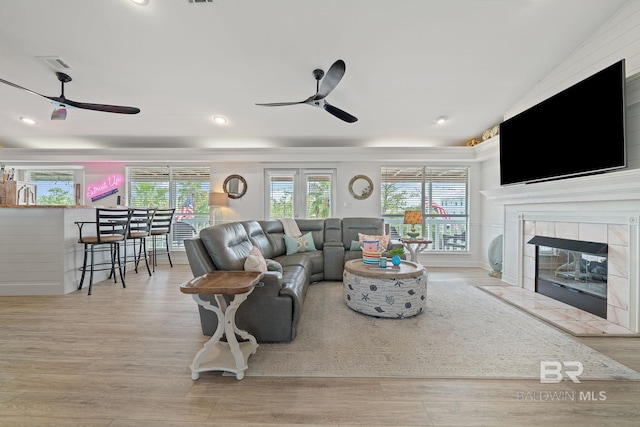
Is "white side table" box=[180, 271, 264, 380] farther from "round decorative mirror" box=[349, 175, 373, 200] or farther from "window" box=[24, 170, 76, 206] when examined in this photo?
"window" box=[24, 170, 76, 206]

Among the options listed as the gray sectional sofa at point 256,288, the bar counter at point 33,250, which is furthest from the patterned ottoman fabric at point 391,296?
the bar counter at point 33,250

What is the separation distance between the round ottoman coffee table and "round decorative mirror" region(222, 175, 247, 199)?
3.76 meters

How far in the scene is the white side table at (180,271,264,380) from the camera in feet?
5.77

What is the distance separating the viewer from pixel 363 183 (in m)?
5.86

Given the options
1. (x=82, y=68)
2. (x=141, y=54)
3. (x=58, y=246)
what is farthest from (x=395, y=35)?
(x=58, y=246)

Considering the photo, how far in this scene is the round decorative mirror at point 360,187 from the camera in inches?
230

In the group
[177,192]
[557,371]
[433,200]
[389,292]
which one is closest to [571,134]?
[557,371]

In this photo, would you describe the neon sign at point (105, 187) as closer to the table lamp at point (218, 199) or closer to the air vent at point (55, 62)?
the table lamp at point (218, 199)

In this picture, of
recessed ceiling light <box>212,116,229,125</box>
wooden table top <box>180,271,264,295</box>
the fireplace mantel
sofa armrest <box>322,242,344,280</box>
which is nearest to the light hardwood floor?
wooden table top <box>180,271,264,295</box>

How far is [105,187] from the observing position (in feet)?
19.7

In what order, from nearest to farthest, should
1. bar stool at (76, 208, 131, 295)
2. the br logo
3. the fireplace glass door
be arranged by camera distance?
the br logo → the fireplace glass door → bar stool at (76, 208, 131, 295)

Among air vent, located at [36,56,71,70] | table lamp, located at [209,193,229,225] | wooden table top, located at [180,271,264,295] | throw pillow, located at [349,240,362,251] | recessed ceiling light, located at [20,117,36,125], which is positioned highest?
air vent, located at [36,56,71,70]

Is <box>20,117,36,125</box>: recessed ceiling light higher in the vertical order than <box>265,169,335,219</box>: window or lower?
higher

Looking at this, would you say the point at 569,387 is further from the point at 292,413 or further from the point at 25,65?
the point at 25,65
